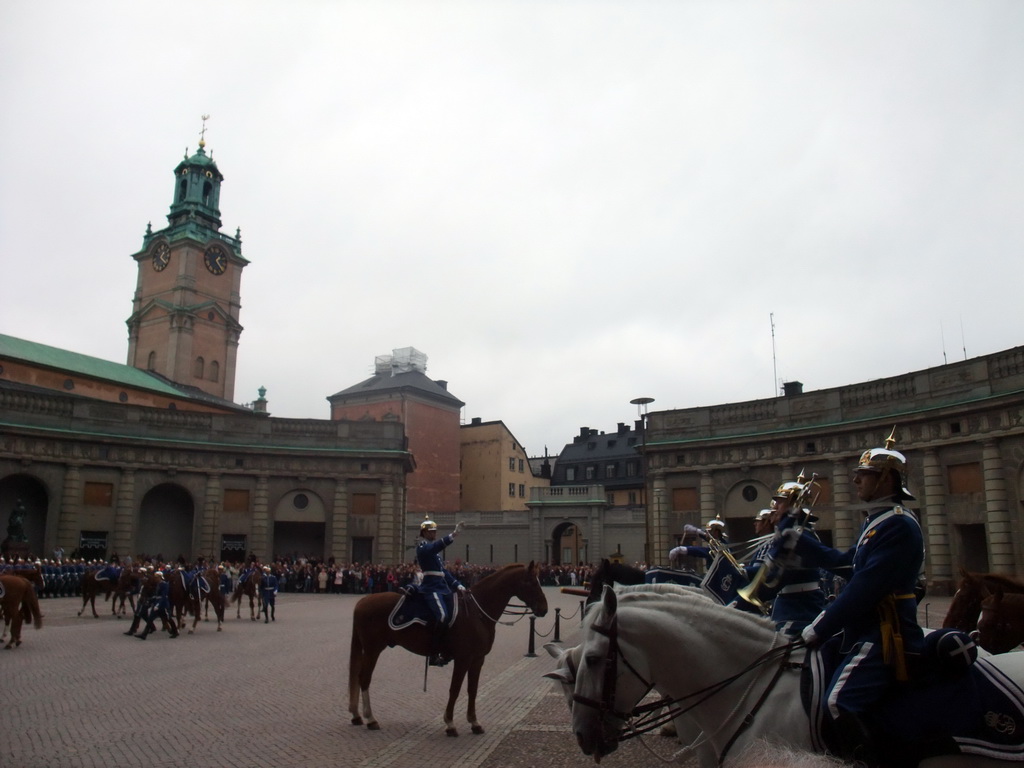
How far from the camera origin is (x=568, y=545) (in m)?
69.6

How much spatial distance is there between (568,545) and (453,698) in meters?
59.9

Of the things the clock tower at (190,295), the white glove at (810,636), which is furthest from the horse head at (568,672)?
the clock tower at (190,295)

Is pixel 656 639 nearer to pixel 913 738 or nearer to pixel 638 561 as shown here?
pixel 913 738

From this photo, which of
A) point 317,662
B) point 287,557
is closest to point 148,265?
point 287,557

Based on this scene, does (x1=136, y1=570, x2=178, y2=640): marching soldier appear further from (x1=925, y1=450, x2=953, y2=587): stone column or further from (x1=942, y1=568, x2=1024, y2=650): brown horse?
(x1=925, y1=450, x2=953, y2=587): stone column

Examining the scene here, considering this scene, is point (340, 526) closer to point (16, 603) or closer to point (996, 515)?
point (16, 603)

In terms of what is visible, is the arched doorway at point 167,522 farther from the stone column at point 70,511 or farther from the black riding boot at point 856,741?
the black riding boot at point 856,741

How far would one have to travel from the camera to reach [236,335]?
77.6 metres

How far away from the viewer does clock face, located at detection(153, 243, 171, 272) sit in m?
76.3

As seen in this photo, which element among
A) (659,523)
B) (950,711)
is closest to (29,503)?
(659,523)

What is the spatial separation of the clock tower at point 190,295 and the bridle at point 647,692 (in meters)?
72.8

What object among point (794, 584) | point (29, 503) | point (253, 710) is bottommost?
point (253, 710)

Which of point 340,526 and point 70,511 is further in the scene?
point 340,526

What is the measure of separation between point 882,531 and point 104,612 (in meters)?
30.1
